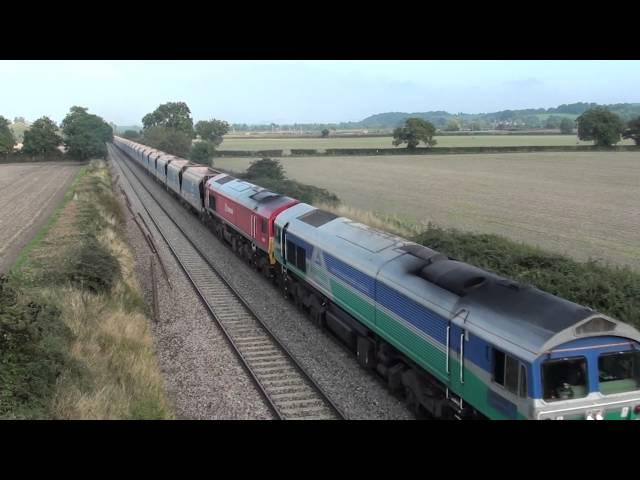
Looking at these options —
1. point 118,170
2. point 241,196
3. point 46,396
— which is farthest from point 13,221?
point 118,170

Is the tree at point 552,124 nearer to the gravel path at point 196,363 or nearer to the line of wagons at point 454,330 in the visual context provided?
the gravel path at point 196,363

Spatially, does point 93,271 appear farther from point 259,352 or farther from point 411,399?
point 411,399

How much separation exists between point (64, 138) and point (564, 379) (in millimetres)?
92684

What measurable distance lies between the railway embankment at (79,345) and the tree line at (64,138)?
70.5 meters

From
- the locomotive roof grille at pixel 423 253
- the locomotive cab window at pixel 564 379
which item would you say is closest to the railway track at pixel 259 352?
the locomotive roof grille at pixel 423 253

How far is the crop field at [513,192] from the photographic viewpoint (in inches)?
1197

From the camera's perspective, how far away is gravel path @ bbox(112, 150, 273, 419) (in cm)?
1159

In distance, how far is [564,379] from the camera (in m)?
7.72

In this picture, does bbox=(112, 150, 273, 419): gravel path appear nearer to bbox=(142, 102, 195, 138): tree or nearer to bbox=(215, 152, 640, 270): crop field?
bbox=(215, 152, 640, 270): crop field

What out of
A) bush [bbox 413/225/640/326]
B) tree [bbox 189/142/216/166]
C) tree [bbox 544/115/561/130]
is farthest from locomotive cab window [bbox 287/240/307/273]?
tree [bbox 544/115/561/130]

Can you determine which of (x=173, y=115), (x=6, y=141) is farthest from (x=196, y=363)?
(x=173, y=115)

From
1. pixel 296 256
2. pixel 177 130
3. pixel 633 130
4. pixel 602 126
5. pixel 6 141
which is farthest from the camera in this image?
pixel 177 130

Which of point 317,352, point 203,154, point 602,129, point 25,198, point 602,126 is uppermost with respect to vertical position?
point 602,126
